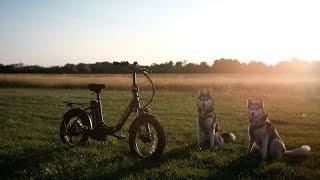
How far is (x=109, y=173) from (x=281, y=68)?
9417 centimetres

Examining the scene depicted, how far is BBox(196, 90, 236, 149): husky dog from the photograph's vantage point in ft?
35.5

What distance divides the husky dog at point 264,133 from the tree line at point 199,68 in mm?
80558

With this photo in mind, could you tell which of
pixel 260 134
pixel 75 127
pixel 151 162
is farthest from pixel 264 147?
pixel 75 127

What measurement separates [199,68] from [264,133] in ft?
286

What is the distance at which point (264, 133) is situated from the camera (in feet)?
31.7

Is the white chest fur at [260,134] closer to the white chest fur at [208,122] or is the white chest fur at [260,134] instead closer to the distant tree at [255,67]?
the white chest fur at [208,122]

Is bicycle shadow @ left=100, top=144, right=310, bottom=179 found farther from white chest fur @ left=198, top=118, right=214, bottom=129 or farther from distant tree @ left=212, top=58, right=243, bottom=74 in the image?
distant tree @ left=212, top=58, right=243, bottom=74

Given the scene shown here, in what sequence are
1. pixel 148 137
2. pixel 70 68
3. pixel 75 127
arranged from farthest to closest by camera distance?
1. pixel 70 68
2. pixel 75 127
3. pixel 148 137

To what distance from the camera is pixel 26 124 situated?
52.8ft

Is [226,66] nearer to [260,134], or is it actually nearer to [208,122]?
[208,122]

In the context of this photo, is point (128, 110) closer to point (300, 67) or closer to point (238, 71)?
point (238, 71)

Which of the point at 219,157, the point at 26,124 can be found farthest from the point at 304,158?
the point at 26,124

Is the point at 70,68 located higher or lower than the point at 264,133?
higher

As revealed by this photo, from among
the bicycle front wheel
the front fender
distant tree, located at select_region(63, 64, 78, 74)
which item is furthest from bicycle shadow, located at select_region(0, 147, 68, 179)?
distant tree, located at select_region(63, 64, 78, 74)
